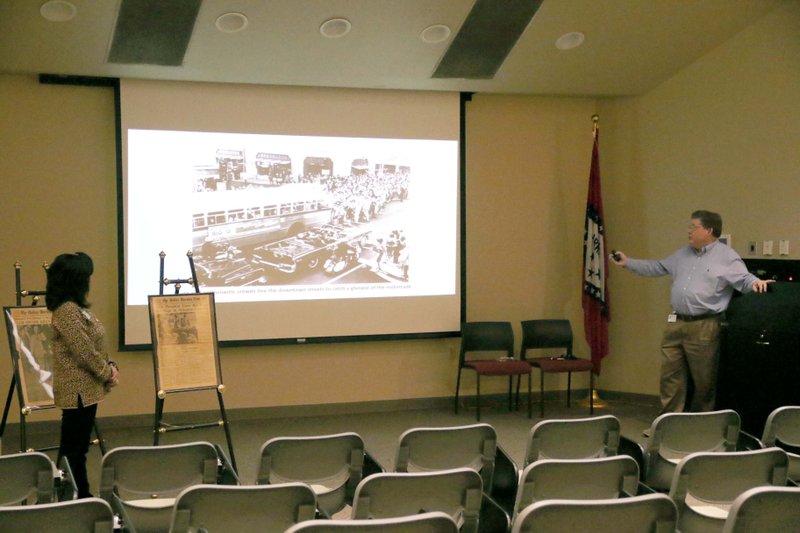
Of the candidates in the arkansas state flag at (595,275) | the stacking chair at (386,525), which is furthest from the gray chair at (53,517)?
the arkansas state flag at (595,275)

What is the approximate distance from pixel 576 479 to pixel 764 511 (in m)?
0.75

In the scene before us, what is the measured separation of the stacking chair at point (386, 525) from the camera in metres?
2.19

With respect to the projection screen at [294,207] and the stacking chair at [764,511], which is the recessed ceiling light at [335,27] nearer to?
the projection screen at [294,207]

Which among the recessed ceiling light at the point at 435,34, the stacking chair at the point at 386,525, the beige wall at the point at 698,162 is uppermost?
the recessed ceiling light at the point at 435,34

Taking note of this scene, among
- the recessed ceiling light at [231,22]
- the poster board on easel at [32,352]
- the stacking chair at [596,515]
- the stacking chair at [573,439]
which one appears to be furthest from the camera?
the recessed ceiling light at [231,22]

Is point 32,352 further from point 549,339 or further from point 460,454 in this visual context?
point 549,339

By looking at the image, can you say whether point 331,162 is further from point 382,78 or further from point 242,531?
point 242,531

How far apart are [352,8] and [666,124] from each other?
3378 mm

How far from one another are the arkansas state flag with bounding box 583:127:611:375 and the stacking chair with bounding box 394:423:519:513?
4345 millimetres

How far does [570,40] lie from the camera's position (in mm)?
7031

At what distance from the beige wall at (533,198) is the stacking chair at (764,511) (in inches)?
181

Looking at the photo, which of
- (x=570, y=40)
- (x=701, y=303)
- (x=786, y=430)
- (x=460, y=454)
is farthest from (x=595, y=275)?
(x=460, y=454)

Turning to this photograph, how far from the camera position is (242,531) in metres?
2.72

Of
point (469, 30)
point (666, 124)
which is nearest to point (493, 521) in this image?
point (469, 30)
